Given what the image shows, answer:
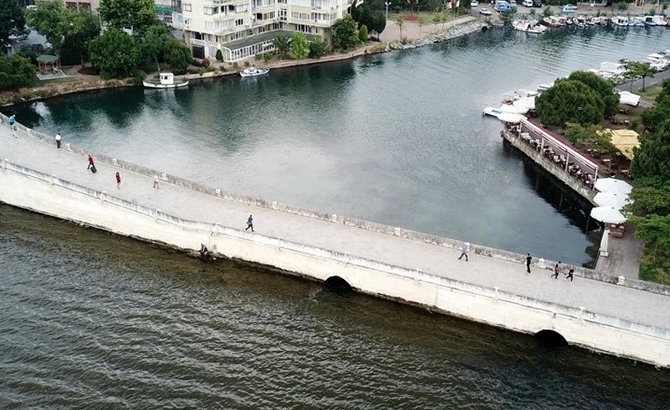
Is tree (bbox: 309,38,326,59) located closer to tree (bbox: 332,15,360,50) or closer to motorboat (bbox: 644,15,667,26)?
tree (bbox: 332,15,360,50)

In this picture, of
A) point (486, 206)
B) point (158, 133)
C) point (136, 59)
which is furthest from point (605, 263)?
point (136, 59)

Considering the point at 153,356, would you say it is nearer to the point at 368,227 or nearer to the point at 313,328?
the point at 313,328

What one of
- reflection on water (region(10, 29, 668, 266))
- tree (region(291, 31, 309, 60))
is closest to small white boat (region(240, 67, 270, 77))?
reflection on water (region(10, 29, 668, 266))

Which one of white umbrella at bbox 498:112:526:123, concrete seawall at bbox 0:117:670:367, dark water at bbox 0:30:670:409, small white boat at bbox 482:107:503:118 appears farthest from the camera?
small white boat at bbox 482:107:503:118

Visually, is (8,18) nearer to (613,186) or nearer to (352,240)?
(352,240)

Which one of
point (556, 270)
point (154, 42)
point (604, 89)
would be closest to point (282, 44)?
point (154, 42)
